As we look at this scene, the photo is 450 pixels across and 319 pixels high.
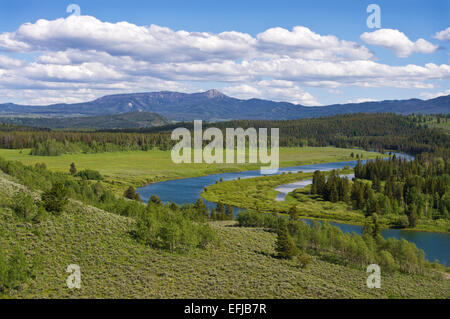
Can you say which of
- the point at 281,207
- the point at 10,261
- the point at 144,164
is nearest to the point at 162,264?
the point at 10,261

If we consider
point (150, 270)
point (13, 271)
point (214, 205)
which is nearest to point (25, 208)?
point (13, 271)

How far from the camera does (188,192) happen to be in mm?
125562

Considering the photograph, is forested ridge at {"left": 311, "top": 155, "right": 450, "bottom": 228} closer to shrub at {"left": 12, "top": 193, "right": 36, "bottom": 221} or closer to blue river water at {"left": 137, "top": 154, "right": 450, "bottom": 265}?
blue river water at {"left": 137, "top": 154, "right": 450, "bottom": 265}

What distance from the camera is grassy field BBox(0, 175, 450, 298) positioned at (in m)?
36.3

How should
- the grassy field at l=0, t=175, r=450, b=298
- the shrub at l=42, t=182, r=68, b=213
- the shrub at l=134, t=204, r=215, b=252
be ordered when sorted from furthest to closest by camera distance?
the shrub at l=134, t=204, r=215, b=252
the shrub at l=42, t=182, r=68, b=213
the grassy field at l=0, t=175, r=450, b=298

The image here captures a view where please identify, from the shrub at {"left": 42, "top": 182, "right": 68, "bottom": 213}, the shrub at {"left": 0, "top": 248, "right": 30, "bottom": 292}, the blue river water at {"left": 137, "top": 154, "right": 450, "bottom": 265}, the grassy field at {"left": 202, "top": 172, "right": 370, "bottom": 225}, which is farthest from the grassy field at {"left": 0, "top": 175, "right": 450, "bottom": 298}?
the grassy field at {"left": 202, "top": 172, "right": 370, "bottom": 225}

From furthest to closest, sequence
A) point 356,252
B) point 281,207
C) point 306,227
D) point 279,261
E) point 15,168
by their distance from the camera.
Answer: point 281,207 < point 15,168 < point 306,227 < point 356,252 < point 279,261

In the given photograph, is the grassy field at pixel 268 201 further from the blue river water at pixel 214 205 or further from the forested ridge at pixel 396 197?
the blue river water at pixel 214 205

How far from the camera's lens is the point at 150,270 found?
40938 mm

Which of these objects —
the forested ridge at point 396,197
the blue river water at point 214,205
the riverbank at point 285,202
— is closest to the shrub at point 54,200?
the riverbank at point 285,202

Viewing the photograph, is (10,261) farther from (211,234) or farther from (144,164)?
(144,164)

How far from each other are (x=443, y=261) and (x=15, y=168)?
87.1 metres

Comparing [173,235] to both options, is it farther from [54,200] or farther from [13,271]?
[13,271]
